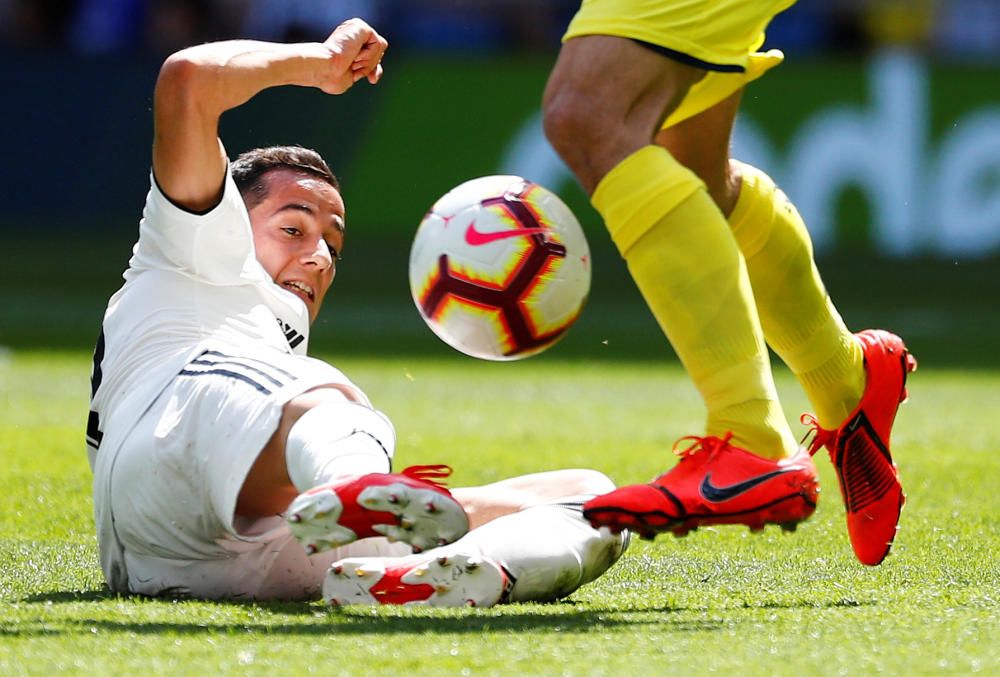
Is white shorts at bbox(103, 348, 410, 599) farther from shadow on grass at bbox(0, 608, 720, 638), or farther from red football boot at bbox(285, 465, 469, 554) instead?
red football boot at bbox(285, 465, 469, 554)

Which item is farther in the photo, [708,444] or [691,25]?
[691,25]

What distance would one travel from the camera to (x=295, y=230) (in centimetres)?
369

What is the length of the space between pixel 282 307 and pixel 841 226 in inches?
324

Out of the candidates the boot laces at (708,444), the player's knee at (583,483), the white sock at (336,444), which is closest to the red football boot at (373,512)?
the white sock at (336,444)

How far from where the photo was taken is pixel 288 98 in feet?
37.6

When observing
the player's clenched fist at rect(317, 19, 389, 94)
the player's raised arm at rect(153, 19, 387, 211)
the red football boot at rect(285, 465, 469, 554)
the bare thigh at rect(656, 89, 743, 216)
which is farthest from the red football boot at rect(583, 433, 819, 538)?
the player's clenched fist at rect(317, 19, 389, 94)

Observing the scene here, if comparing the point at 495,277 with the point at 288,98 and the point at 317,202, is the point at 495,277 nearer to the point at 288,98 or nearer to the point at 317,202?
the point at 317,202

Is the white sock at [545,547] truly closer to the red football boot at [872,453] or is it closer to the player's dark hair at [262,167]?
the red football boot at [872,453]

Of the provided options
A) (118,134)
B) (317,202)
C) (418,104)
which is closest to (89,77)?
(118,134)

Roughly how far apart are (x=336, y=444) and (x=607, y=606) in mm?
637

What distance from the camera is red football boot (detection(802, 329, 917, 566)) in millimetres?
3557

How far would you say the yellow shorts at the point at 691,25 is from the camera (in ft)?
10.1

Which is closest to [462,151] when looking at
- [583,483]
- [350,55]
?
[350,55]

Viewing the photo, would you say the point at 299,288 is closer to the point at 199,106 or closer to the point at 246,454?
the point at 199,106
